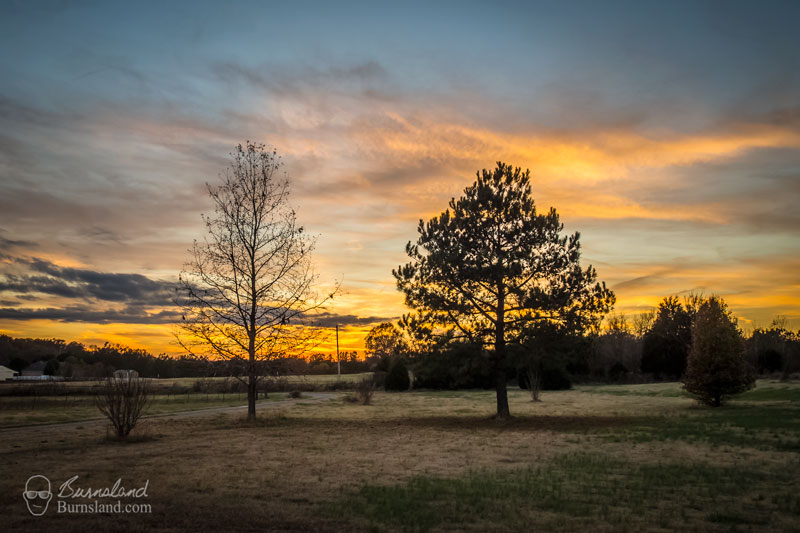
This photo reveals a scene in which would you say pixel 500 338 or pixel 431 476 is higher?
pixel 500 338

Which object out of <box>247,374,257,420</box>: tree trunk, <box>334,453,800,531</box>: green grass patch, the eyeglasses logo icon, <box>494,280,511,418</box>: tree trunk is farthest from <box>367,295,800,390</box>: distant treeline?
the eyeglasses logo icon

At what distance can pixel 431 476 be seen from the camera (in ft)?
37.4

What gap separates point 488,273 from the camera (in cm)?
2375

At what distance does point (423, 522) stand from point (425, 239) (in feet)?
60.6

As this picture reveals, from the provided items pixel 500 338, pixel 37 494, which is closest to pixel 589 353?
pixel 500 338

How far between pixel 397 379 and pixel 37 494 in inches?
2119

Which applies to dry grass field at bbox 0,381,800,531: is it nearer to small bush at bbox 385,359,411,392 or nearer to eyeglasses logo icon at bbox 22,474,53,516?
eyeglasses logo icon at bbox 22,474,53,516

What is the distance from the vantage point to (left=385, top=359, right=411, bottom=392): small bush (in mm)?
61875

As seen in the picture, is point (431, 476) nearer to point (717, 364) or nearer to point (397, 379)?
point (717, 364)

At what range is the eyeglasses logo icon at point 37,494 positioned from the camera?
27.3ft

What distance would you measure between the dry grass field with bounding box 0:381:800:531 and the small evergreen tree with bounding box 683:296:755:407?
8.76 meters

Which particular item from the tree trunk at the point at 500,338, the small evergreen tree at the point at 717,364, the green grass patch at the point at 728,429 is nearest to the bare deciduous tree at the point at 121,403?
the tree trunk at the point at 500,338

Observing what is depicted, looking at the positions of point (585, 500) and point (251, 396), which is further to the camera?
point (251, 396)

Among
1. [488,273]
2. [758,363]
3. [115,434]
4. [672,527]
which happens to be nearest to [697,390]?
[488,273]
